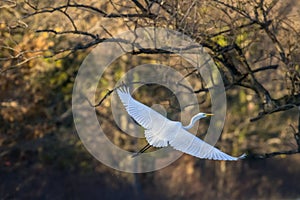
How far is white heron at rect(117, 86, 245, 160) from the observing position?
3.69 meters

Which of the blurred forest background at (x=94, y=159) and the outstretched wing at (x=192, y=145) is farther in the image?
the blurred forest background at (x=94, y=159)

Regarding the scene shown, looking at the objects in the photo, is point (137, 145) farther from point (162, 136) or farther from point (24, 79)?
point (162, 136)

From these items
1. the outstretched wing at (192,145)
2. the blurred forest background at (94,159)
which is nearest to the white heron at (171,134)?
the outstretched wing at (192,145)

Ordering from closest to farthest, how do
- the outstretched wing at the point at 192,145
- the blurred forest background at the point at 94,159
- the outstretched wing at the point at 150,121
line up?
the outstretched wing at the point at 192,145 < the outstretched wing at the point at 150,121 < the blurred forest background at the point at 94,159

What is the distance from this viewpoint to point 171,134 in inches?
150

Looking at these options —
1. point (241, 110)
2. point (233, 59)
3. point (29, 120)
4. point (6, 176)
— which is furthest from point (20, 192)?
point (233, 59)

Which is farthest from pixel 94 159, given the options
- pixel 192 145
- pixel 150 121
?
pixel 192 145

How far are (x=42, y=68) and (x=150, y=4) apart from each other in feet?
10.9

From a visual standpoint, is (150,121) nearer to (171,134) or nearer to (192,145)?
(171,134)

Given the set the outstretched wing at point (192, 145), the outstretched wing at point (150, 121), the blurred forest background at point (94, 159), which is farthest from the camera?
the blurred forest background at point (94, 159)

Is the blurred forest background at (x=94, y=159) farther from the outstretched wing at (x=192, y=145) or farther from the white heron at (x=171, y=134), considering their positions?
the outstretched wing at (x=192, y=145)

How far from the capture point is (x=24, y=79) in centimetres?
711

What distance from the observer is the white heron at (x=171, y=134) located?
369 centimetres

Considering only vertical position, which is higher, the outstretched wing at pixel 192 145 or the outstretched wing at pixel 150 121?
the outstretched wing at pixel 150 121
